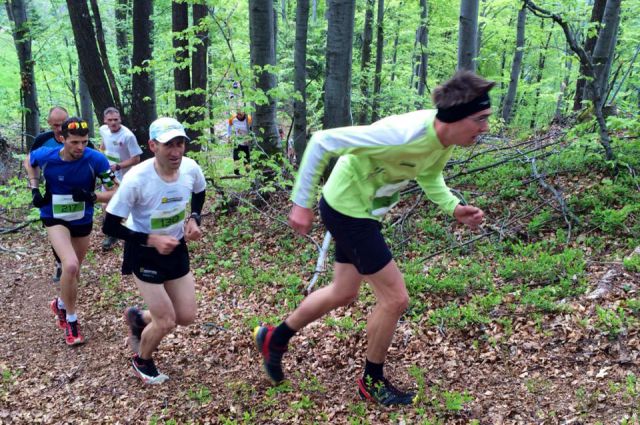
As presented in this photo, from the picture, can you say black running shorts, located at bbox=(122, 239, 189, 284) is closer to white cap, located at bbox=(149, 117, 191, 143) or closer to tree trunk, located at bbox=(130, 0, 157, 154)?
white cap, located at bbox=(149, 117, 191, 143)

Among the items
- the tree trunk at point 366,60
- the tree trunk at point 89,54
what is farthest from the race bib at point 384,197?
the tree trunk at point 366,60

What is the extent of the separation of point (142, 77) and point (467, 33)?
7.44 metres

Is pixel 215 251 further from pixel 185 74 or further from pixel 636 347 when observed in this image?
pixel 636 347

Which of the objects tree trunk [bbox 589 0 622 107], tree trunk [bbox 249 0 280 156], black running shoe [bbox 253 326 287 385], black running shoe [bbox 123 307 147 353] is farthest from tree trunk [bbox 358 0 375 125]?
black running shoe [bbox 253 326 287 385]

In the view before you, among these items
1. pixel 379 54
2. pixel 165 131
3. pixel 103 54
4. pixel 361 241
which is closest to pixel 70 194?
pixel 165 131

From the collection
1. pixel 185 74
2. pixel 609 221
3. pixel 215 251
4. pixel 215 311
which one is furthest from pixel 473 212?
pixel 185 74

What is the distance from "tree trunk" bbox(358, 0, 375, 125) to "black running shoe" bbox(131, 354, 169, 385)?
14246mm

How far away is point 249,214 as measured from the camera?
30.5 ft

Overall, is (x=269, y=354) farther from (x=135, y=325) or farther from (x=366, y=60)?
(x=366, y=60)

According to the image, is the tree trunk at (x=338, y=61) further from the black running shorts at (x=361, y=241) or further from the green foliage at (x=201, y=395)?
the green foliage at (x=201, y=395)

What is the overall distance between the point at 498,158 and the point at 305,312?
6.24 m

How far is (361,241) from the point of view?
3326 millimetres

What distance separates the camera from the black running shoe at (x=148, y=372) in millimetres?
4664

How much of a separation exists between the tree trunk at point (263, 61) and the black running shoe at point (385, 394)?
563 centimetres
